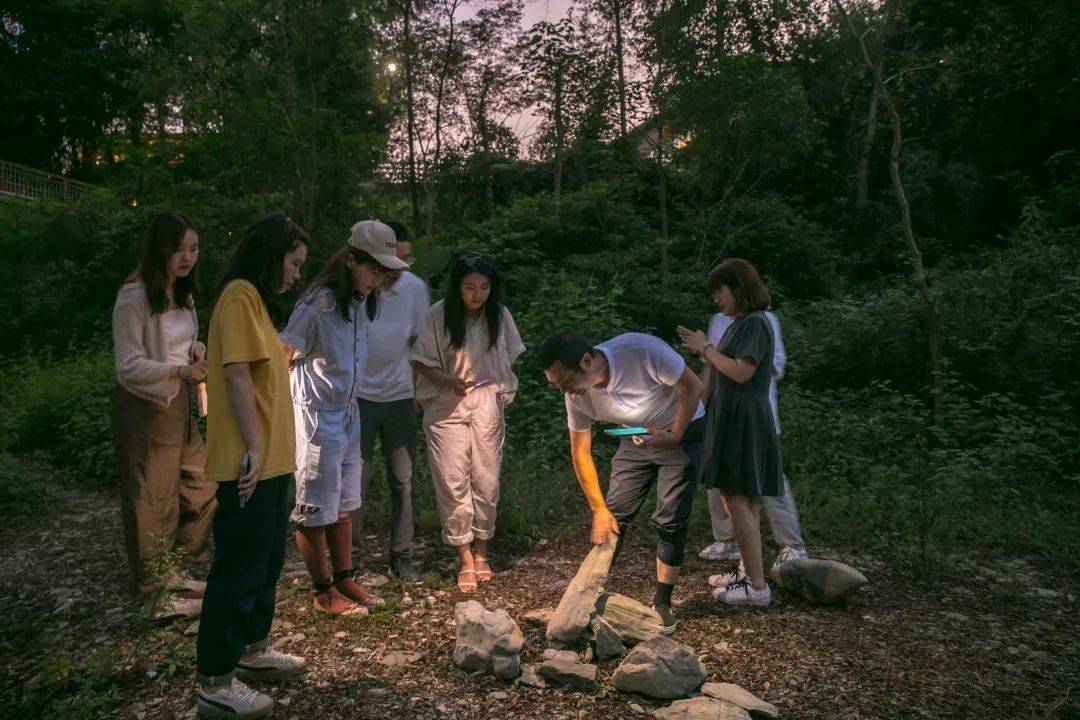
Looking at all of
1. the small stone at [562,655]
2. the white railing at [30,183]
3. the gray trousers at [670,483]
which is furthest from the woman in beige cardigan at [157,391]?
the white railing at [30,183]

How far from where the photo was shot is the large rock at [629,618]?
333cm

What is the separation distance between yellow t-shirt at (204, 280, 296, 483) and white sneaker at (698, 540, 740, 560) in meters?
2.81

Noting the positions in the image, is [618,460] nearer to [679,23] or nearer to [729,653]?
[729,653]

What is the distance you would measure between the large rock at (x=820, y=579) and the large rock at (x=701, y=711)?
1.30m

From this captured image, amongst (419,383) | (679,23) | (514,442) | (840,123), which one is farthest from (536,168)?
(419,383)

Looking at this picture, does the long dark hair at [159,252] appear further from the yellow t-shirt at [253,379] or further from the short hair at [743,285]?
the short hair at [743,285]

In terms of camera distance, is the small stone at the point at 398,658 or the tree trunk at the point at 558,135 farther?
the tree trunk at the point at 558,135

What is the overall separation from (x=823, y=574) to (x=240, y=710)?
2.76m

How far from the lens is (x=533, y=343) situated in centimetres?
842

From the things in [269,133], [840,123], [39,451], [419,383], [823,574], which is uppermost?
[840,123]

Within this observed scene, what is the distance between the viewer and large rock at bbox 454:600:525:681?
3.07 metres

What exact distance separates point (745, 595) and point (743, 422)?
86cm

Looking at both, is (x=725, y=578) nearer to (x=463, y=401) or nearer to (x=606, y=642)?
(x=606, y=642)

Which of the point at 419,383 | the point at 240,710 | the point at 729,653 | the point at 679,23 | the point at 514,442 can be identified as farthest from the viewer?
the point at 679,23
